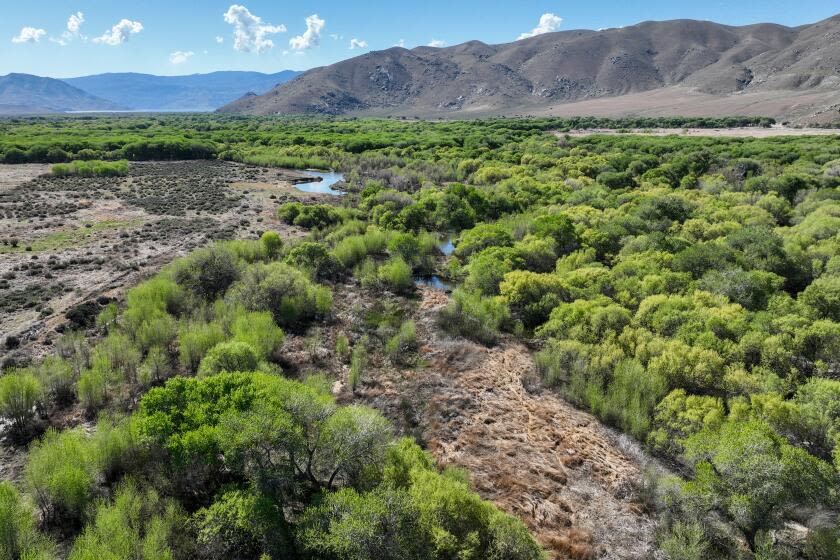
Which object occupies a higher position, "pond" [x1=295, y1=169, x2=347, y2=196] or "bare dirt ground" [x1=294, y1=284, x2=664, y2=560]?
"pond" [x1=295, y1=169, x2=347, y2=196]

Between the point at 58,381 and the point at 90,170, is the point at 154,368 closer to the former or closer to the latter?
the point at 58,381

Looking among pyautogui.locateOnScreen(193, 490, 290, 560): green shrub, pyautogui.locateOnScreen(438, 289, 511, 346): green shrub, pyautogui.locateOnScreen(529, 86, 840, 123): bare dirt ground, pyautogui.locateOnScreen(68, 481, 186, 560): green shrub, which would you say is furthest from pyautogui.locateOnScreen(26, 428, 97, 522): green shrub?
pyautogui.locateOnScreen(529, 86, 840, 123): bare dirt ground

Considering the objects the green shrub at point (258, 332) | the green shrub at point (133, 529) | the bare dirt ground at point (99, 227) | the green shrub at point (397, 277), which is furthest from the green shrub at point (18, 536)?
the green shrub at point (397, 277)

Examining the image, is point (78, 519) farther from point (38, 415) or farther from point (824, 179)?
point (824, 179)

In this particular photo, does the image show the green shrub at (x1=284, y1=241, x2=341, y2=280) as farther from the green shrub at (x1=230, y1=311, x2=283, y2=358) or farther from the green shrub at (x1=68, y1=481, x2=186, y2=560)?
the green shrub at (x1=68, y1=481, x2=186, y2=560)

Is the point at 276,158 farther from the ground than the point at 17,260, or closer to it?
farther from the ground

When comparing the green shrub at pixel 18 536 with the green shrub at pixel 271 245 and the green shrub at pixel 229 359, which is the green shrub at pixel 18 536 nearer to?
the green shrub at pixel 229 359

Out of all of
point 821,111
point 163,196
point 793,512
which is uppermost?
point 821,111

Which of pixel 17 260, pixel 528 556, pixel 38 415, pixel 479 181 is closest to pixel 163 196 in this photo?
pixel 17 260
